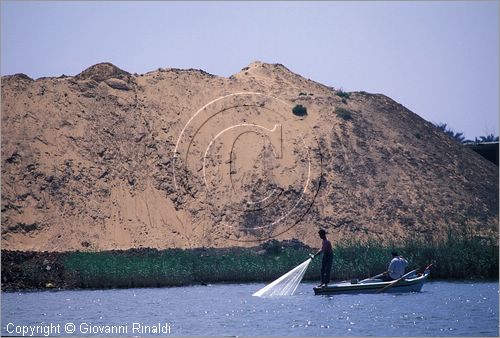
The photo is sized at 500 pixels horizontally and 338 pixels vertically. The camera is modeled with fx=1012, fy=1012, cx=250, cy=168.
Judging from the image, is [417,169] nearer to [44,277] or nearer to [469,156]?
[469,156]

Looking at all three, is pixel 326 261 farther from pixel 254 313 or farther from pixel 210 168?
pixel 210 168

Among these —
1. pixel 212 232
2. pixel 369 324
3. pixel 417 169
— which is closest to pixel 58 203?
pixel 212 232

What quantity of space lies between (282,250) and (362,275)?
1510 cm

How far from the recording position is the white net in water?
34.6 meters

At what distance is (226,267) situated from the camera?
4191cm

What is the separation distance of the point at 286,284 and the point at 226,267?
20.7ft

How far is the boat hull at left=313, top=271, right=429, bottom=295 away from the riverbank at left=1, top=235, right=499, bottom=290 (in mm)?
4426

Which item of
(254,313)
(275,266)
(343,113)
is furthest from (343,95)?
(254,313)

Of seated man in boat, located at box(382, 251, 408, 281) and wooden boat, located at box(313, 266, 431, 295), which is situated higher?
seated man in boat, located at box(382, 251, 408, 281)

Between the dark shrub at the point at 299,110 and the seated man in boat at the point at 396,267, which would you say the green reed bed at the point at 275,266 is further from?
the dark shrub at the point at 299,110

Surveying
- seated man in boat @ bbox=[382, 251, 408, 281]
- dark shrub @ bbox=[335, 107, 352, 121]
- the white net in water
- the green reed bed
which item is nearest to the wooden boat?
seated man in boat @ bbox=[382, 251, 408, 281]

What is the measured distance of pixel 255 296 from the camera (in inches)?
1331

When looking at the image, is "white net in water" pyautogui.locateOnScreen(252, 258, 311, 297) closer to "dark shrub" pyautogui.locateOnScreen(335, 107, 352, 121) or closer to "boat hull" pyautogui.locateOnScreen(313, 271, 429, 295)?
"boat hull" pyautogui.locateOnScreen(313, 271, 429, 295)

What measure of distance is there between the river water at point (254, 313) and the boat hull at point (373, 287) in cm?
29
